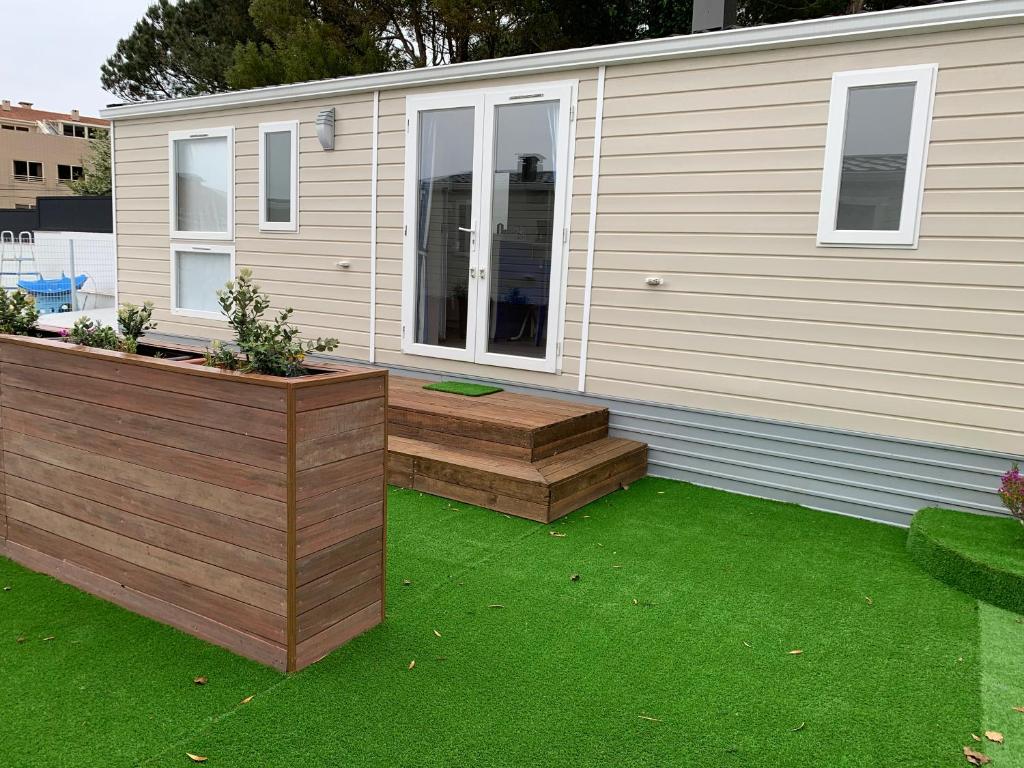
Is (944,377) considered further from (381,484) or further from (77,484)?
(77,484)

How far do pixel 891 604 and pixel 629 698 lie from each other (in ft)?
4.66

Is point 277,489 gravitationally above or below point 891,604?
above

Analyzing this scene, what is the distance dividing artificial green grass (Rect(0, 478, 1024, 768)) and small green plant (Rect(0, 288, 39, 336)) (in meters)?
1.01

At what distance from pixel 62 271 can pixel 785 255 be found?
13.6 meters

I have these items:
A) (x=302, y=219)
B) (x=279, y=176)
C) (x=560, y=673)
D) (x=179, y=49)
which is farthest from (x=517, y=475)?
(x=179, y=49)

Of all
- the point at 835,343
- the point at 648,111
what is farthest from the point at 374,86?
the point at 835,343

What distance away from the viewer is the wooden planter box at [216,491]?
2.28 metres

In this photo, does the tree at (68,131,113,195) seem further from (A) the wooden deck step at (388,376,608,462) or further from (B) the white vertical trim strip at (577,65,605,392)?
(B) the white vertical trim strip at (577,65,605,392)

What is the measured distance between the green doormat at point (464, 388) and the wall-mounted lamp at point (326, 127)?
→ 211 cm

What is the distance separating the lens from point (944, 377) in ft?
12.7

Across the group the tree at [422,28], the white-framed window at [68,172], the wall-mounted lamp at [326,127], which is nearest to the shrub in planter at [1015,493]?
the wall-mounted lamp at [326,127]

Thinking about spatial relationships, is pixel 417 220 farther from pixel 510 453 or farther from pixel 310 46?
pixel 310 46

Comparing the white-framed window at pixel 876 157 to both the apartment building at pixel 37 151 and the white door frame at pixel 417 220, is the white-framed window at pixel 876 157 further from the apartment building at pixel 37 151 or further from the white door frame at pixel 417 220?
the apartment building at pixel 37 151

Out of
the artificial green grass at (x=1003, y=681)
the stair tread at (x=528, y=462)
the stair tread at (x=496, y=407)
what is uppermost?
the stair tread at (x=496, y=407)
